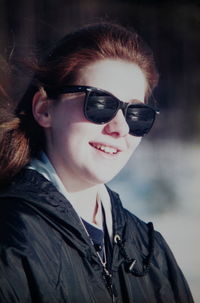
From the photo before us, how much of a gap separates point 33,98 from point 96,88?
143 millimetres

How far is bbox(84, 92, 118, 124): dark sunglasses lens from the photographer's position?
73 centimetres

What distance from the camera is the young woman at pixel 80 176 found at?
0.66 m

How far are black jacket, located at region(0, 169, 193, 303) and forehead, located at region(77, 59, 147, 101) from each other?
21 centimetres

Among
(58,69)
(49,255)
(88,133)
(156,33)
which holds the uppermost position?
(156,33)

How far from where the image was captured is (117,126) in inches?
29.7

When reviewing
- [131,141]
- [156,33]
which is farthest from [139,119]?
[156,33]

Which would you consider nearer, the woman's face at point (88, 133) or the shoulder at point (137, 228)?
the woman's face at point (88, 133)

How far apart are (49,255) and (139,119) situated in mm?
324

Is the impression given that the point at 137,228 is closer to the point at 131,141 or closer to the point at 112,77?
the point at 131,141

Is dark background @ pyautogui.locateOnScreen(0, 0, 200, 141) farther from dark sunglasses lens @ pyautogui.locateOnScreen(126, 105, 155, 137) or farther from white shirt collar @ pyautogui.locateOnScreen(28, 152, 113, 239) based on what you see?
white shirt collar @ pyautogui.locateOnScreen(28, 152, 113, 239)

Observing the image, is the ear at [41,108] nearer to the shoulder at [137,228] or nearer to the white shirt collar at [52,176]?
the white shirt collar at [52,176]

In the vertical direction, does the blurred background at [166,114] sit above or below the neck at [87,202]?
above

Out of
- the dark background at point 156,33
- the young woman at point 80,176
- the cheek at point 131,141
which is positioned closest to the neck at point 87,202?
the young woman at point 80,176

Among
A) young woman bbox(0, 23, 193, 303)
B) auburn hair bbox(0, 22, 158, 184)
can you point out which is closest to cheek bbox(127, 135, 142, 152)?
young woman bbox(0, 23, 193, 303)
